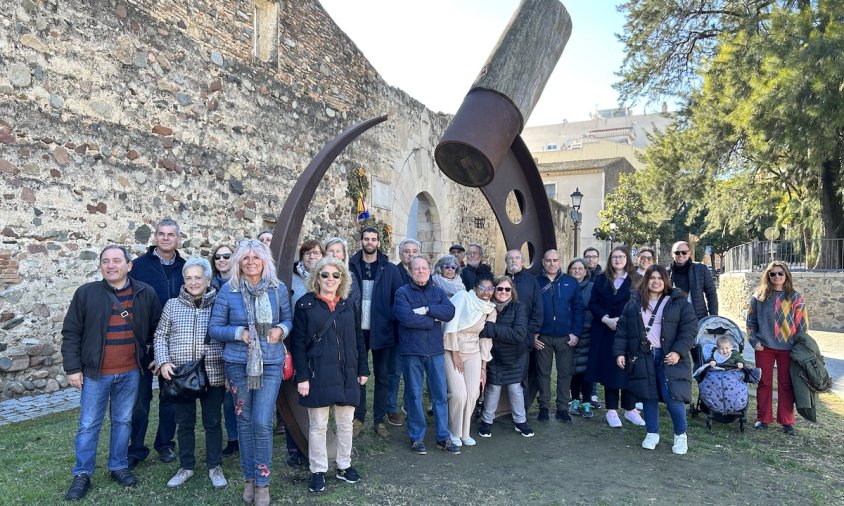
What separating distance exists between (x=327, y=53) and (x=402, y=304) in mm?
6898

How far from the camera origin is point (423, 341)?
4.59 m

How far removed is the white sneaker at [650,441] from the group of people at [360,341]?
10 millimetres

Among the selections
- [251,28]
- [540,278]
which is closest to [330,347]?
[540,278]

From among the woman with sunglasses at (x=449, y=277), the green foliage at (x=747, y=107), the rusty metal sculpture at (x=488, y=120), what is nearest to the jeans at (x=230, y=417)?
the rusty metal sculpture at (x=488, y=120)

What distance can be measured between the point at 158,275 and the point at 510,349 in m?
2.87

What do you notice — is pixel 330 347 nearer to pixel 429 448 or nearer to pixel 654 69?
pixel 429 448

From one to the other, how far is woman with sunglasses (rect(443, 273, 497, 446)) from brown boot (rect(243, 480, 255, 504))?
64.6 inches

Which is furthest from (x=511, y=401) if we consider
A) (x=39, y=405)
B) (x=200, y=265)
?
(x=39, y=405)

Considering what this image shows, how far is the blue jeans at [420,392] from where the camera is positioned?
4637mm

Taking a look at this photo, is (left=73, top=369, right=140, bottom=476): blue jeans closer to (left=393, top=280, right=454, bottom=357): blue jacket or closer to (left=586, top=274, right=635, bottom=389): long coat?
(left=393, top=280, right=454, bottom=357): blue jacket

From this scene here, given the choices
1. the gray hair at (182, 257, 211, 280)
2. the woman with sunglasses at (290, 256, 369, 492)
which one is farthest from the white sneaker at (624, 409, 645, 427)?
the gray hair at (182, 257, 211, 280)

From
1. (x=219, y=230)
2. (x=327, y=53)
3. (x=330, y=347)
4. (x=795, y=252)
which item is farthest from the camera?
(x=795, y=252)

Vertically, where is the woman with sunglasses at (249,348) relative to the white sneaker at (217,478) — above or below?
above

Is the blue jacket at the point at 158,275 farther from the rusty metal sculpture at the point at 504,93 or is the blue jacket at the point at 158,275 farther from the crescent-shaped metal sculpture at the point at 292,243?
the rusty metal sculpture at the point at 504,93
